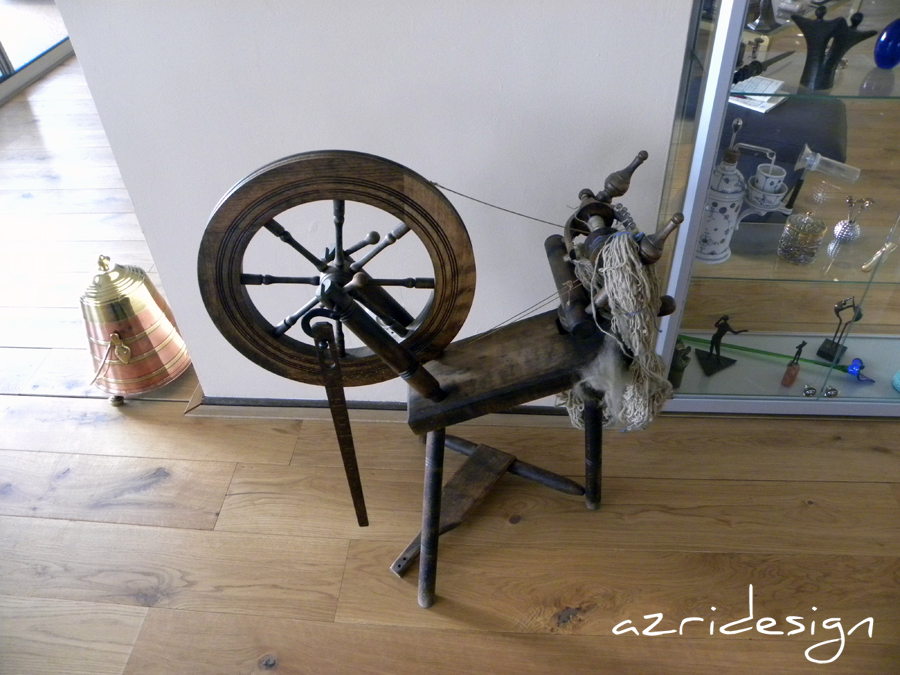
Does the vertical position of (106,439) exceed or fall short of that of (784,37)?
it falls short

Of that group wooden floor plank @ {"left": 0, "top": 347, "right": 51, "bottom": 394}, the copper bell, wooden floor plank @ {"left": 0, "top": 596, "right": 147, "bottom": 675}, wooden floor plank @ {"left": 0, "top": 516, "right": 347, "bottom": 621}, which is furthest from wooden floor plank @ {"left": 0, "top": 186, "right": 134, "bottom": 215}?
wooden floor plank @ {"left": 0, "top": 596, "right": 147, "bottom": 675}

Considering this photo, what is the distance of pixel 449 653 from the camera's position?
1306 mm

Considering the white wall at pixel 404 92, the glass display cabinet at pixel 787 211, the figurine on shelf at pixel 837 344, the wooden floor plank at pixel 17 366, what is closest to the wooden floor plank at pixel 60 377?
the wooden floor plank at pixel 17 366

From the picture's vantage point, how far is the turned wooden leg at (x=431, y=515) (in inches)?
49.7

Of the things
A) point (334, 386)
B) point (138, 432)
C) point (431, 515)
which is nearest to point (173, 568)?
point (138, 432)

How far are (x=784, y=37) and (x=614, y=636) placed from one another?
116cm

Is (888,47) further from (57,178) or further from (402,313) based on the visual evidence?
(57,178)

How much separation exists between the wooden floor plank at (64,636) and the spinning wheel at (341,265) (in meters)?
0.67

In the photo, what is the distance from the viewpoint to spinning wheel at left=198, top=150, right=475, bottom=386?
0.98 meters

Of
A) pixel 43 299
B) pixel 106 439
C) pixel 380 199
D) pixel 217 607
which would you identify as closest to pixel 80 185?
pixel 43 299

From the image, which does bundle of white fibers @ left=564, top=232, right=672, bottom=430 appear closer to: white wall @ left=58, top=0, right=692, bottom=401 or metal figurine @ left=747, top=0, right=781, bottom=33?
white wall @ left=58, top=0, right=692, bottom=401

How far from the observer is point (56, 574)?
1.46 meters

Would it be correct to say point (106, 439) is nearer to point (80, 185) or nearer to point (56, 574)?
point (56, 574)

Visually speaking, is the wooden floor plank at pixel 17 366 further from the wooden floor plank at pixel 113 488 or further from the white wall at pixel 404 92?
the white wall at pixel 404 92
